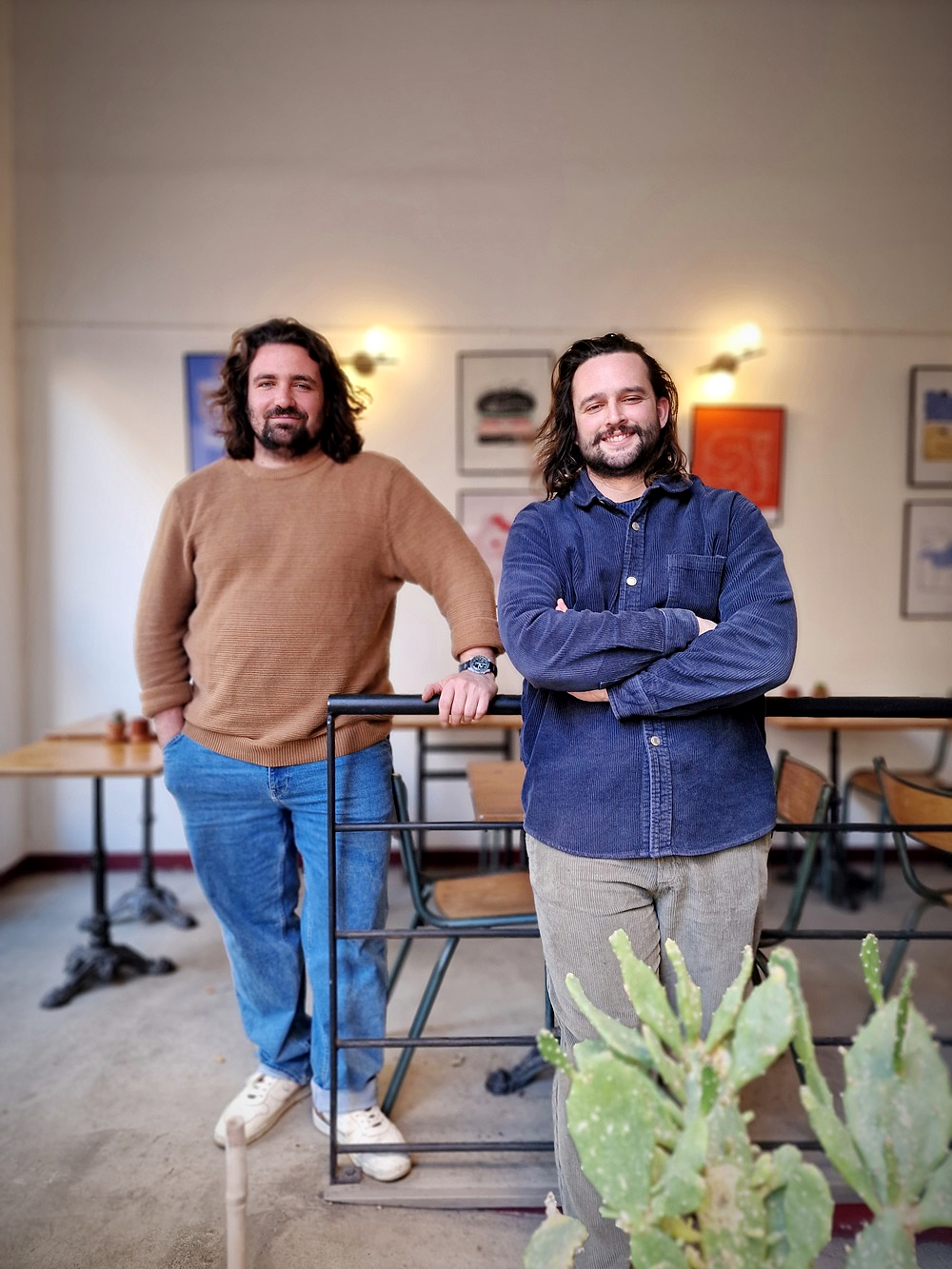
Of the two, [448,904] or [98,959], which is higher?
[448,904]

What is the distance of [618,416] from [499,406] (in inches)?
126

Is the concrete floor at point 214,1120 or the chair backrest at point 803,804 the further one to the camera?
the chair backrest at point 803,804

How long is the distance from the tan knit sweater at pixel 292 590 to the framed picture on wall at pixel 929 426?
3.61 metres

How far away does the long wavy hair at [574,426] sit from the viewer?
1559 millimetres

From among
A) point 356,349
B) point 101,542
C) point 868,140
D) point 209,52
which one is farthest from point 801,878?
point 209,52

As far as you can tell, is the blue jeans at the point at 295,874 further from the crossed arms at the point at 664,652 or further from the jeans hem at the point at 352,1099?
the crossed arms at the point at 664,652

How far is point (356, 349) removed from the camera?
457cm

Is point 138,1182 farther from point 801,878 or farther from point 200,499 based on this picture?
point 801,878

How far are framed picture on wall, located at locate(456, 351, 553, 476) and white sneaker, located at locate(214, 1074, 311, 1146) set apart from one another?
3.15 m

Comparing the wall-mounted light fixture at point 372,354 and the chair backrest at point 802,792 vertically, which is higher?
the wall-mounted light fixture at point 372,354

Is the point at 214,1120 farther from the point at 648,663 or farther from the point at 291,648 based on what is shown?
the point at 648,663

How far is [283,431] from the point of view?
1.92 m

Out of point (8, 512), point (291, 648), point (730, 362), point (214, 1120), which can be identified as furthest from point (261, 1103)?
point (730, 362)

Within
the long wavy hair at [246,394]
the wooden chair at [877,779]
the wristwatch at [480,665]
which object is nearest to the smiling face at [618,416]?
the wristwatch at [480,665]
